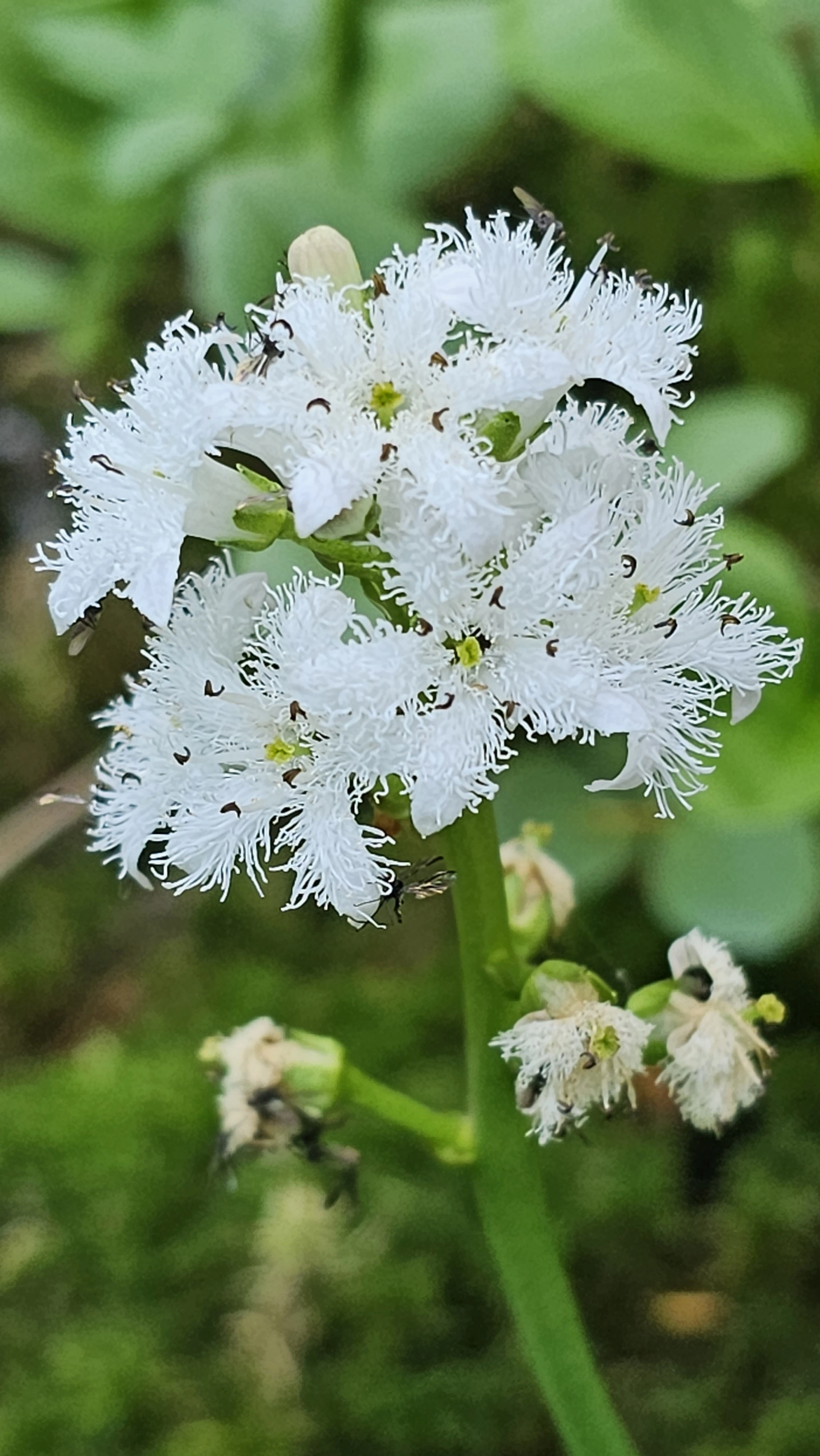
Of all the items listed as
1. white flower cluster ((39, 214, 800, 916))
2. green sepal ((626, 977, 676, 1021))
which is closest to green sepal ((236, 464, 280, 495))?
white flower cluster ((39, 214, 800, 916))

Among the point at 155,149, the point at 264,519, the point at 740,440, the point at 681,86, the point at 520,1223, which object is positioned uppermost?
the point at 155,149

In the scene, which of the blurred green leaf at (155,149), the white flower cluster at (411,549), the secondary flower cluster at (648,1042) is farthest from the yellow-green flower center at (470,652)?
the blurred green leaf at (155,149)

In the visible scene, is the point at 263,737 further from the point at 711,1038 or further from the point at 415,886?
the point at 711,1038

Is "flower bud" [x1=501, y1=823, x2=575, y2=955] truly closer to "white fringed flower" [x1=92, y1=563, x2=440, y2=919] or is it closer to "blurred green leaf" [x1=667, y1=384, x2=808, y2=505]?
"white fringed flower" [x1=92, y1=563, x2=440, y2=919]

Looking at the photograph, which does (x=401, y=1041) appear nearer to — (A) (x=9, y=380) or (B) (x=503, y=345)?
(B) (x=503, y=345)

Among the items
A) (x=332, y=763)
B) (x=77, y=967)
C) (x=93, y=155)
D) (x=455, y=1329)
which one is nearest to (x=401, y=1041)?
(x=455, y=1329)

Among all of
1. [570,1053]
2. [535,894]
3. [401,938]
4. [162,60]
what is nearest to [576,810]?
[401,938]
